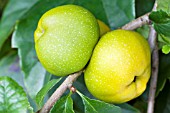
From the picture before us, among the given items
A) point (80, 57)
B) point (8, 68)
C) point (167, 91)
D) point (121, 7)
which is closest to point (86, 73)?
point (80, 57)

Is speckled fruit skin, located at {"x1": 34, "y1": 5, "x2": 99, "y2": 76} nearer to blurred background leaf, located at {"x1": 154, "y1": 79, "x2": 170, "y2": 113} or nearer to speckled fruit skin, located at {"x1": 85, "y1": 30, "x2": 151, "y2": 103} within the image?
speckled fruit skin, located at {"x1": 85, "y1": 30, "x2": 151, "y2": 103}

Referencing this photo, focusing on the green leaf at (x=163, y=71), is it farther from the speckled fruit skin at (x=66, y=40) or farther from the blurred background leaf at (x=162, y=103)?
the speckled fruit skin at (x=66, y=40)

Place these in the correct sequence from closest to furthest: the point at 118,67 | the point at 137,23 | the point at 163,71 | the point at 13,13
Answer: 1. the point at 118,67
2. the point at 137,23
3. the point at 163,71
4. the point at 13,13

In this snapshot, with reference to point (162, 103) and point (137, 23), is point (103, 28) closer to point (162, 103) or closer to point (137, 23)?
point (137, 23)

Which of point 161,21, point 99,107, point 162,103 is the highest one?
point 161,21

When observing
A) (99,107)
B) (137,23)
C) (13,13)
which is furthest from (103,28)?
(13,13)

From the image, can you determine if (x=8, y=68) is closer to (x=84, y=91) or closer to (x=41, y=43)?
(x=84, y=91)

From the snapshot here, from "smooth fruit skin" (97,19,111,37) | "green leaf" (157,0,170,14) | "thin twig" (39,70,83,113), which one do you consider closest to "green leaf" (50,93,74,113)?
"thin twig" (39,70,83,113)

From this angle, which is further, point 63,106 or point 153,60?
point 153,60
